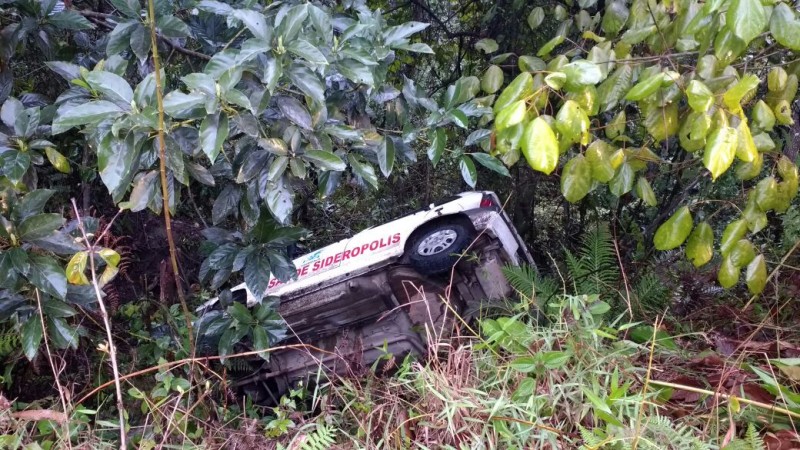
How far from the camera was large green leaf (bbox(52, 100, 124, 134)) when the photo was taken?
1790mm

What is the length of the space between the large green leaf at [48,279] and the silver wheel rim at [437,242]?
197cm

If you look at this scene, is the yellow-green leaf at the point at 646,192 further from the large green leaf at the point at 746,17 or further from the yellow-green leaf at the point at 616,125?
the large green leaf at the point at 746,17

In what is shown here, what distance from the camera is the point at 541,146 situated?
155 cm

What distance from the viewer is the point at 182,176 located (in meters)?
2.06

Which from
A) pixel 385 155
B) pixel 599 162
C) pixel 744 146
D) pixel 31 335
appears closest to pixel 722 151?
pixel 744 146

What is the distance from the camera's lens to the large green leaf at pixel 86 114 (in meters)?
1.79

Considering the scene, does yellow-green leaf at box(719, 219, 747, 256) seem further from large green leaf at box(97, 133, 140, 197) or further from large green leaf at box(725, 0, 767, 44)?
large green leaf at box(97, 133, 140, 197)

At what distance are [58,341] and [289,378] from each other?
1.55 meters

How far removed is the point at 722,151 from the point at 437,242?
214cm

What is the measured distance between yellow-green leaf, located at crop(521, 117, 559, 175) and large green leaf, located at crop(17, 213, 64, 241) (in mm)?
1723

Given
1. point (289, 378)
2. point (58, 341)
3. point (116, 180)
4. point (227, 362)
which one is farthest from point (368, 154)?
point (289, 378)

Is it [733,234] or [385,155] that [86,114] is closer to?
[385,155]

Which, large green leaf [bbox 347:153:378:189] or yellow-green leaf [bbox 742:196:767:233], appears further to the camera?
large green leaf [bbox 347:153:378:189]

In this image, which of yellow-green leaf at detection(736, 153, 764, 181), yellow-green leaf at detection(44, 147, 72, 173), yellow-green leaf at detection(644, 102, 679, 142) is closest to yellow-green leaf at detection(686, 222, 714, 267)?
yellow-green leaf at detection(736, 153, 764, 181)
